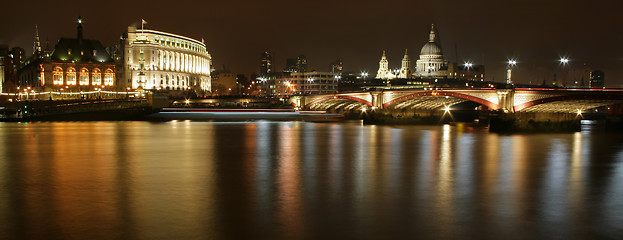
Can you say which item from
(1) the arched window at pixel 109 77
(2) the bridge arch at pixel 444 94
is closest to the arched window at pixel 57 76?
(1) the arched window at pixel 109 77

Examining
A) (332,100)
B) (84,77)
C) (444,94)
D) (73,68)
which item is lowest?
(332,100)

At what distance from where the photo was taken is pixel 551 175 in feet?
69.4

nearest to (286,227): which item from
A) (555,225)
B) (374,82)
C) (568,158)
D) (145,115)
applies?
(555,225)

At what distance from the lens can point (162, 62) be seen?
510ft

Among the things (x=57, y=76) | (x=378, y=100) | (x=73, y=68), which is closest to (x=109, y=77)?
(x=73, y=68)

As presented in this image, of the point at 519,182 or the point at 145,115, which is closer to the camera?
the point at 519,182

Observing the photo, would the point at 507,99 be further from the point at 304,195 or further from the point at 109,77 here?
the point at 109,77

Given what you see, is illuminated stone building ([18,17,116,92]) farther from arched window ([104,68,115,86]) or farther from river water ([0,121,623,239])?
river water ([0,121,623,239])

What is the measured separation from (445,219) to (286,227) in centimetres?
418

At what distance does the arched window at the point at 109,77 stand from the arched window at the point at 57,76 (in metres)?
10.4

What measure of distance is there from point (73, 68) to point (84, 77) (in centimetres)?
342

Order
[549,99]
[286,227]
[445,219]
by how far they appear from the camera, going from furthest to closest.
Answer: [549,99] < [445,219] < [286,227]

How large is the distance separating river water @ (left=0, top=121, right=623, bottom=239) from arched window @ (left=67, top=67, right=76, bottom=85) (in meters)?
100

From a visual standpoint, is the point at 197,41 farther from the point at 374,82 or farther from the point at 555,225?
the point at 555,225
